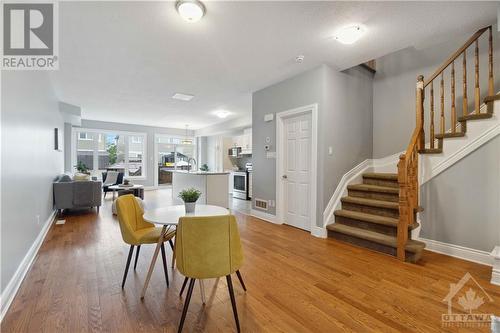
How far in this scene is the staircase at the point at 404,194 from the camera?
111 inches

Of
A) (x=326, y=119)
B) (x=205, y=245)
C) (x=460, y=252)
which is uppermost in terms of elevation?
(x=326, y=119)

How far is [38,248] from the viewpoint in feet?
10.2

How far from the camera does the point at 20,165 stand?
2.44 metres

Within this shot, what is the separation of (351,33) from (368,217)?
245 cm

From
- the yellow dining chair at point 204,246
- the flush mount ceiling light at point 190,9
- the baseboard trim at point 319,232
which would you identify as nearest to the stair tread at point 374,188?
the baseboard trim at point 319,232

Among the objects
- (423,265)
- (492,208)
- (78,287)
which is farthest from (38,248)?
(492,208)

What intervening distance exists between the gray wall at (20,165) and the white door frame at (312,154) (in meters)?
3.51

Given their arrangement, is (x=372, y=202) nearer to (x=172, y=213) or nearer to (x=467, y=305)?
(x=467, y=305)

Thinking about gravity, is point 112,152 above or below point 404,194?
above

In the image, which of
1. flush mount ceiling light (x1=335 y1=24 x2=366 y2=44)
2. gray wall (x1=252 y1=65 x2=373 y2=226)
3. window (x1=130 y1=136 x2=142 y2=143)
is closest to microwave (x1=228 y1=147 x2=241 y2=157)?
gray wall (x1=252 y1=65 x2=373 y2=226)

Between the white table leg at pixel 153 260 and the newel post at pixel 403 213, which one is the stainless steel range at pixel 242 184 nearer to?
the newel post at pixel 403 213

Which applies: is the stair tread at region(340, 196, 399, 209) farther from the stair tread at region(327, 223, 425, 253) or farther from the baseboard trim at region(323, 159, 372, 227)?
the stair tread at region(327, 223, 425, 253)

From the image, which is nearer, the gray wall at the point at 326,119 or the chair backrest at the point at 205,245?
the chair backrest at the point at 205,245

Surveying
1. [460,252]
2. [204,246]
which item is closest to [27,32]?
[204,246]
